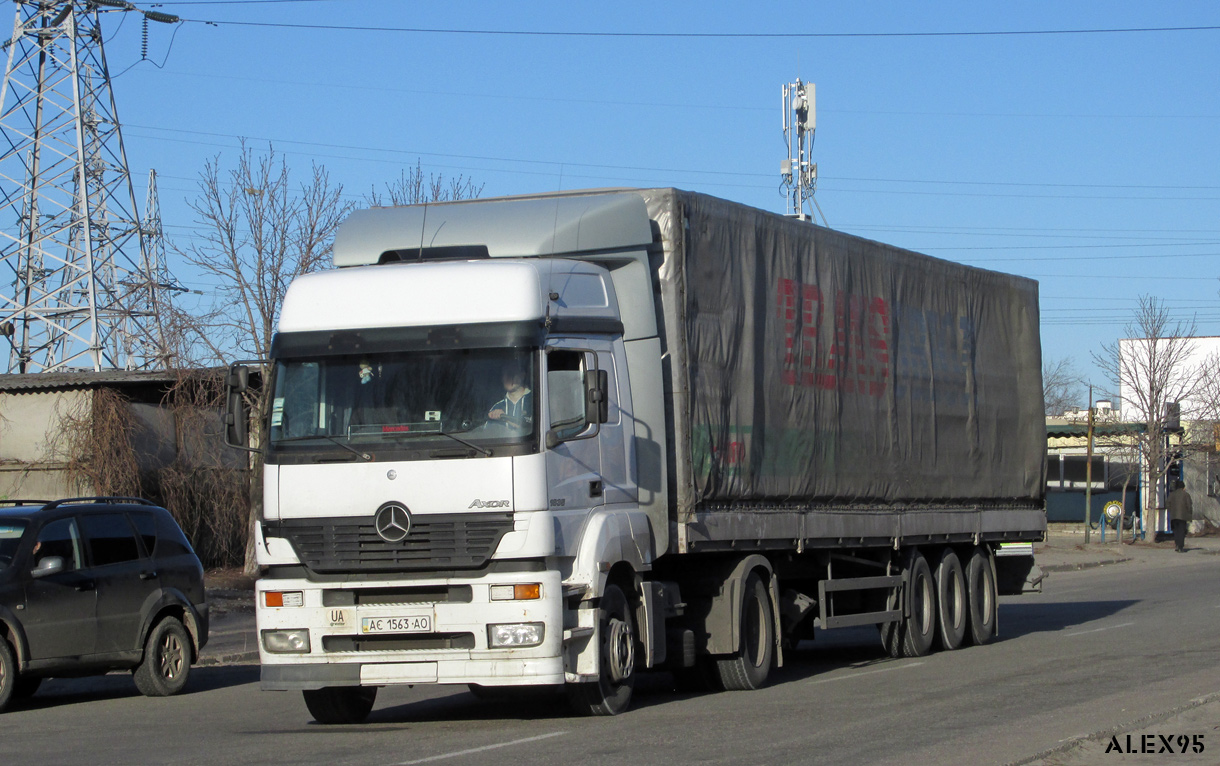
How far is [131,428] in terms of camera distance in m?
24.2

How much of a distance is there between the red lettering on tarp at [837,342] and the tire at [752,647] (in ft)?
6.41

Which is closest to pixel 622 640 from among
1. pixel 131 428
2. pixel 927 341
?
pixel 927 341

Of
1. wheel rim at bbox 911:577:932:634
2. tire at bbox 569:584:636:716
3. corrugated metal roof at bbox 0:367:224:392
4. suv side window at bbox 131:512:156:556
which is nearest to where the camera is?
tire at bbox 569:584:636:716

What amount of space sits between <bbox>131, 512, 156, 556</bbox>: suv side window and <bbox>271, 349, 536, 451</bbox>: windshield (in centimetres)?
426

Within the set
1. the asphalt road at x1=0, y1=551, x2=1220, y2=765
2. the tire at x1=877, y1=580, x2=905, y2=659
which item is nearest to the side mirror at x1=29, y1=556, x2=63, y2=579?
the asphalt road at x1=0, y1=551, x2=1220, y2=765

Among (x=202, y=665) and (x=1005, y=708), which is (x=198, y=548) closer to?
(x=202, y=665)

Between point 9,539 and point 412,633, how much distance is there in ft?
15.1

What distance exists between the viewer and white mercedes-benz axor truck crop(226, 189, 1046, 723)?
31.3 feet

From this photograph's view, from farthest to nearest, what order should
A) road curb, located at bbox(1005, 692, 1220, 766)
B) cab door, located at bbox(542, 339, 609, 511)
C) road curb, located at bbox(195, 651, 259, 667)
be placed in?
road curb, located at bbox(195, 651, 259, 667)
cab door, located at bbox(542, 339, 609, 511)
road curb, located at bbox(1005, 692, 1220, 766)

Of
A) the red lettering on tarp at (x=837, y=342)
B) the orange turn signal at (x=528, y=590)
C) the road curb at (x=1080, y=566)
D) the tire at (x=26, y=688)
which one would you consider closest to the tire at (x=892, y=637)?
the red lettering on tarp at (x=837, y=342)

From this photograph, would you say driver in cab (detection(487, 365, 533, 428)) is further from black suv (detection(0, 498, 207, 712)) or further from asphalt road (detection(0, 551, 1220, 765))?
black suv (detection(0, 498, 207, 712))

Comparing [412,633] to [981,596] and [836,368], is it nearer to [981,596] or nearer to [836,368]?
[836,368]

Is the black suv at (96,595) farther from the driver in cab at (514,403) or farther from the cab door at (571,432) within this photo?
the cab door at (571,432)

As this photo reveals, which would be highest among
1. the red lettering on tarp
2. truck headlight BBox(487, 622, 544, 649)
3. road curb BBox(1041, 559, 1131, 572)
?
the red lettering on tarp
